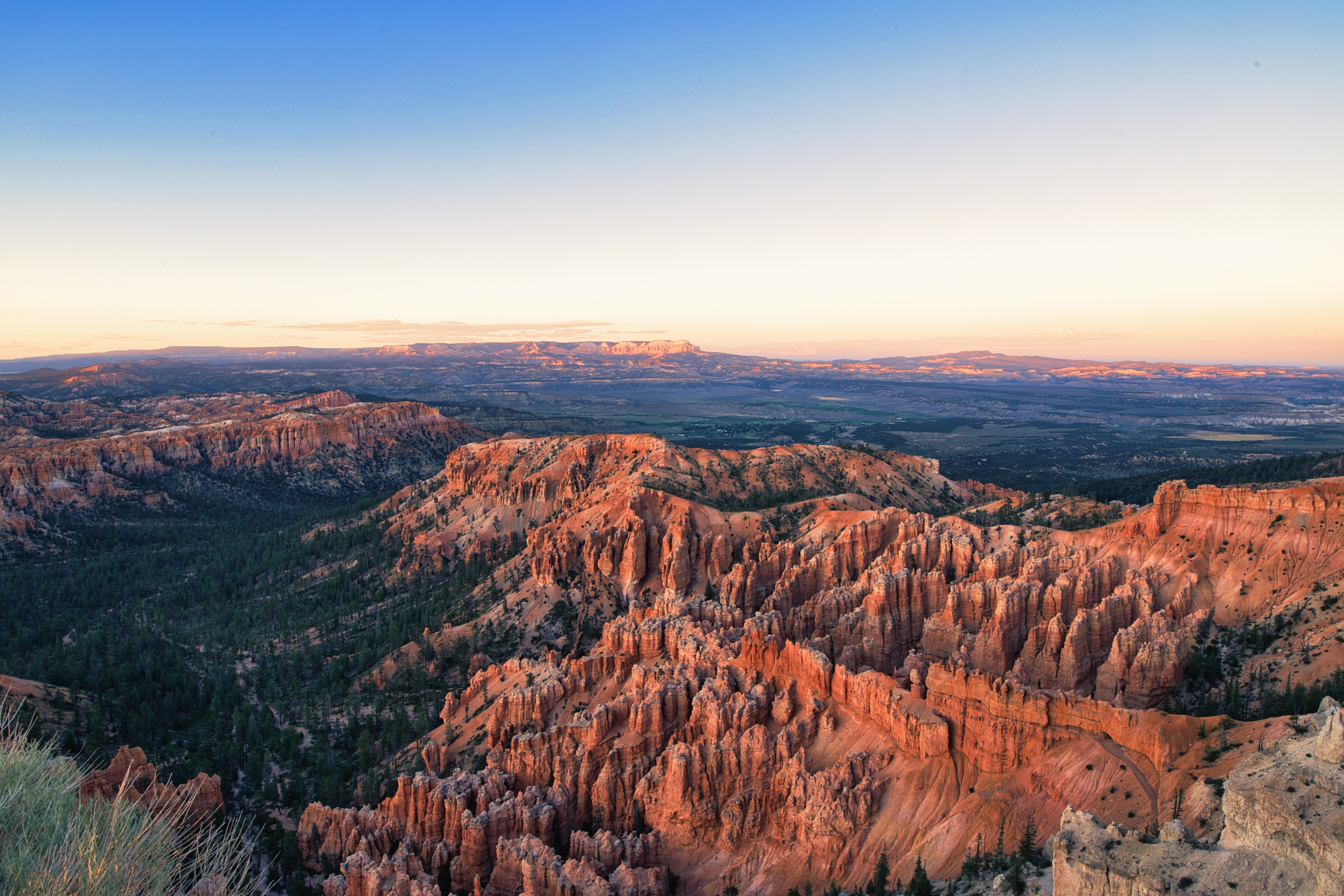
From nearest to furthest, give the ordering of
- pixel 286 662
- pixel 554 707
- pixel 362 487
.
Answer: pixel 554 707
pixel 286 662
pixel 362 487

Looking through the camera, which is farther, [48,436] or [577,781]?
[48,436]

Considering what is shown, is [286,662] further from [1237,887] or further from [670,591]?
[1237,887]

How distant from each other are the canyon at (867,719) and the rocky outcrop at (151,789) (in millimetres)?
5818

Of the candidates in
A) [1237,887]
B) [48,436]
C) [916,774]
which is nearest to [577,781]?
[916,774]

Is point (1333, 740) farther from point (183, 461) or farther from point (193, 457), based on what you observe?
point (193, 457)

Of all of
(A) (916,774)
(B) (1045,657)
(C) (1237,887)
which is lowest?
(A) (916,774)

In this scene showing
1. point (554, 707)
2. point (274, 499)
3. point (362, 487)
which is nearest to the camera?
point (554, 707)

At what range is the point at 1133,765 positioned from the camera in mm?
31734

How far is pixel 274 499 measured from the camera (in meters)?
162

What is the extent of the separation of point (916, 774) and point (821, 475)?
2621 inches

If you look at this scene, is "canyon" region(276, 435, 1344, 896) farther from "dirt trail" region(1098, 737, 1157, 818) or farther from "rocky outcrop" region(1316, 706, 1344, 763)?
"rocky outcrop" region(1316, 706, 1344, 763)

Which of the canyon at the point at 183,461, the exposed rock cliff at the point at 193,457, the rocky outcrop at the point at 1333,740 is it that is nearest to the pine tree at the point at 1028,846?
the rocky outcrop at the point at 1333,740

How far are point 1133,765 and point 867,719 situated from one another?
42.5 feet

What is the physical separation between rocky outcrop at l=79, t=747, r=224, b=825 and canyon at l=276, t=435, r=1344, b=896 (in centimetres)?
582
